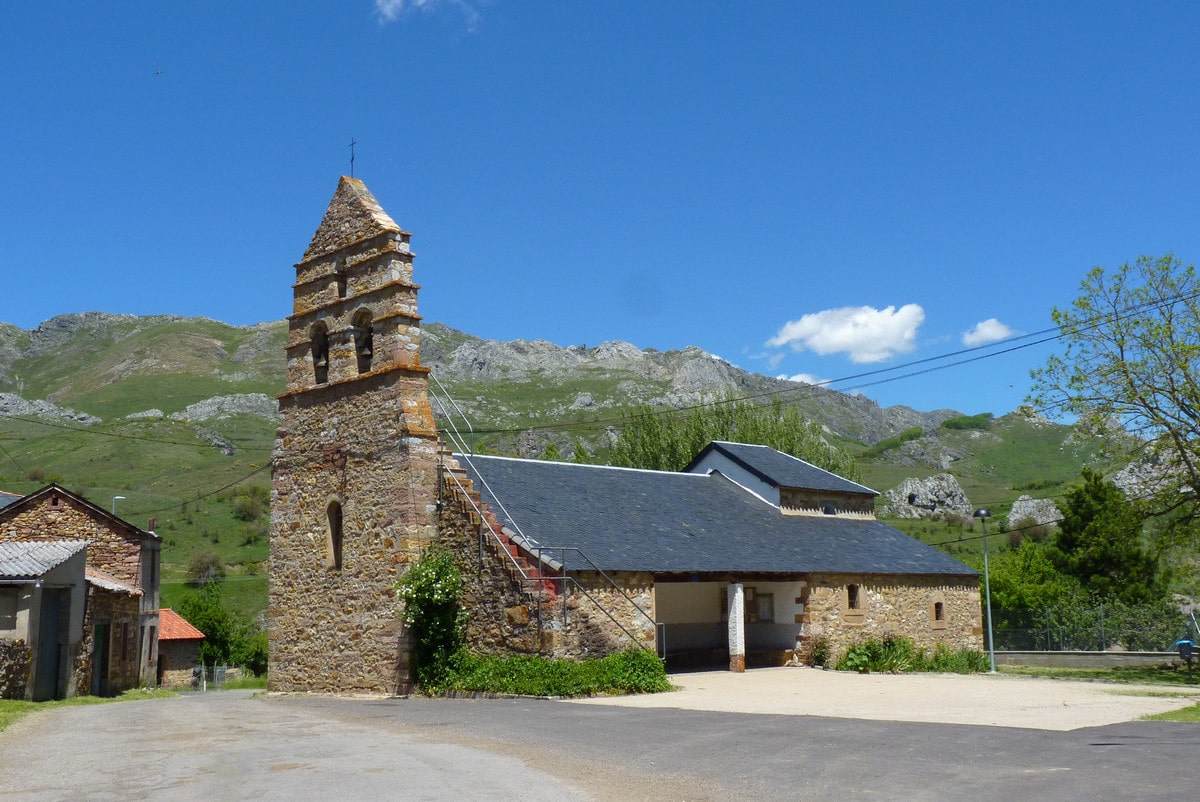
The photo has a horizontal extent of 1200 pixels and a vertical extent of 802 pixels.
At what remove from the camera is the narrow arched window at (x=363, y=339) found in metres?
23.0

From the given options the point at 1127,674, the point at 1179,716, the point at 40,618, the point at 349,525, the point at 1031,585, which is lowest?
the point at 1127,674

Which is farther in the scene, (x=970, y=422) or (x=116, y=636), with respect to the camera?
(x=970, y=422)

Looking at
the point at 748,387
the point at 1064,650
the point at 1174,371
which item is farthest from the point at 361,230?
the point at 748,387

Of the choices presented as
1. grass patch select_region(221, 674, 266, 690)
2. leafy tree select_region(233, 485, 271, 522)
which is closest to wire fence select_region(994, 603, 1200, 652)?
grass patch select_region(221, 674, 266, 690)

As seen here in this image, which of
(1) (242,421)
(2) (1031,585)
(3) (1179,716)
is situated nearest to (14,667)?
(3) (1179,716)

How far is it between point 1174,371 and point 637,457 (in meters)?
27.7

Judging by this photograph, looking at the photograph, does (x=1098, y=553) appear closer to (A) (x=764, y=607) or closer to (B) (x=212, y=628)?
(A) (x=764, y=607)

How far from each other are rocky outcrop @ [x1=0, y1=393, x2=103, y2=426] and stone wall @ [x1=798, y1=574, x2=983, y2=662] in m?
Result: 109

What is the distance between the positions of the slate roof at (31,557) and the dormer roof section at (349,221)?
29.2 feet

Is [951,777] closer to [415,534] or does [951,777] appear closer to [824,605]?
[415,534]

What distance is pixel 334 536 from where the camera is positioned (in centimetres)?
2302

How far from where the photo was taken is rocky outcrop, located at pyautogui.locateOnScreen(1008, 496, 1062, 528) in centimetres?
8038

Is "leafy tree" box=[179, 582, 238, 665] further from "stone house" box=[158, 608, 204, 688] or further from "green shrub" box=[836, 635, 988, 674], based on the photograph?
"green shrub" box=[836, 635, 988, 674]

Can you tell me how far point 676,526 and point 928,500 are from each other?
80.1 m
